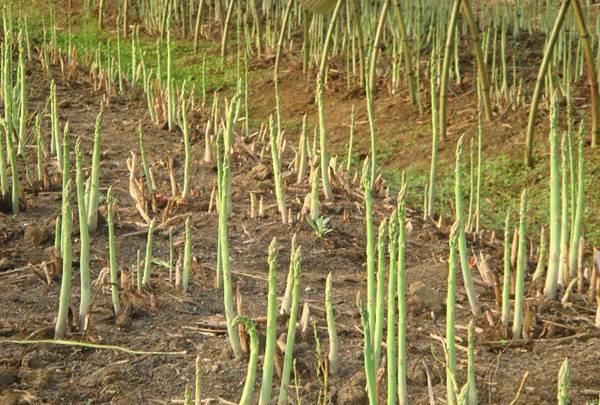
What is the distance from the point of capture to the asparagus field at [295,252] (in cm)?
223

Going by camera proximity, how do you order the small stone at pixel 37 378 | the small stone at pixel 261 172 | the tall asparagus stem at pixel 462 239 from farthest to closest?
the small stone at pixel 261 172, the tall asparagus stem at pixel 462 239, the small stone at pixel 37 378

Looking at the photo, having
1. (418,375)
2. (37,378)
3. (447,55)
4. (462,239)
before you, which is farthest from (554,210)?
(447,55)

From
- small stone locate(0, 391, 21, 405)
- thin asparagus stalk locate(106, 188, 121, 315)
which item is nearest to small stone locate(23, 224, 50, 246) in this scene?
thin asparagus stalk locate(106, 188, 121, 315)

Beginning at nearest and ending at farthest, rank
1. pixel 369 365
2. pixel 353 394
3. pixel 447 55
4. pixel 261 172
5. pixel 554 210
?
pixel 369 365 < pixel 353 394 < pixel 554 210 < pixel 261 172 < pixel 447 55

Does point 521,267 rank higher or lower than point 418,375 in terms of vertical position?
Answer: higher

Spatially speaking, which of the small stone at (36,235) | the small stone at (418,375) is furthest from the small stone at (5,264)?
the small stone at (418,375)

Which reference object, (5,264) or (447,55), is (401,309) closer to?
(5,264)

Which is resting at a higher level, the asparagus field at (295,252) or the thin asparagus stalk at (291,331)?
the thin asparagus stalk at (291,331)

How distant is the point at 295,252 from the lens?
78.7 inches

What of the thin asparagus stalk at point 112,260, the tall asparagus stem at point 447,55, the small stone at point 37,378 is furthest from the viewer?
the tall asparagus stem at point 447,55

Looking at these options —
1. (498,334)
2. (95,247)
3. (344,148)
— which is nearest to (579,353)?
(498,334)

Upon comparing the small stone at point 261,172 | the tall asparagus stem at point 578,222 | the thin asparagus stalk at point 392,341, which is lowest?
the small stone at point 261,172

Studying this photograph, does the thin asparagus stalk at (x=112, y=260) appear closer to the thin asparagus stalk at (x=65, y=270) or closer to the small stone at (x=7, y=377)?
the thin asparagus stalk at (x=65, y=270)

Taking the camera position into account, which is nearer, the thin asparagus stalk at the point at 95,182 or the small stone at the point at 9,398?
the small stone at the point at 9,398
